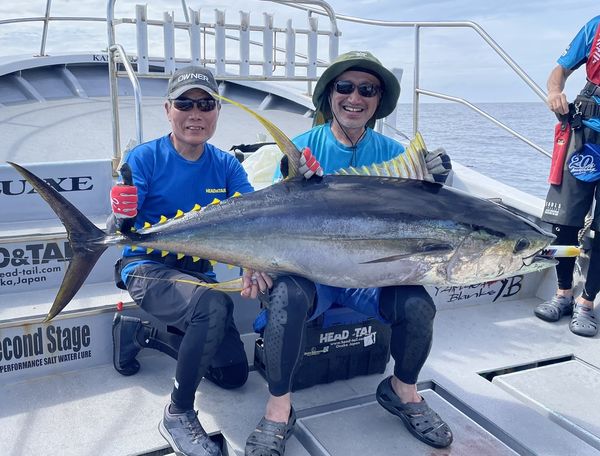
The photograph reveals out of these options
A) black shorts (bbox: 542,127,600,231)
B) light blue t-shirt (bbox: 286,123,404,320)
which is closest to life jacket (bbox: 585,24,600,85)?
black shorts (bbox: 542,127,600,231)

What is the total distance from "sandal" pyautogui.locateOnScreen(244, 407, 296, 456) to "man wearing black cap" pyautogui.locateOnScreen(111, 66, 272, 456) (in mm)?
148

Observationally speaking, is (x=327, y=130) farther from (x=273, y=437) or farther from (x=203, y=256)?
(x=273, y=437)

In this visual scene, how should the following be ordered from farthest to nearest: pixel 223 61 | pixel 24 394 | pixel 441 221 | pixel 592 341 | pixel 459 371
Result: pixel 223 61 < pixel 592 341 < pixel 459 371 < pixel 24 394 < pixel 441 221

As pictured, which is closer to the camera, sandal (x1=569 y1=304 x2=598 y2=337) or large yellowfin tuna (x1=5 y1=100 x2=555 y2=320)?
large yellowfin tuna (x1=5 y1=100 x2=555 y2=320)

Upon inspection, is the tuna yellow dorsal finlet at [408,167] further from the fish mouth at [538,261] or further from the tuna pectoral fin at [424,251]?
the fish mouth at [538,261]

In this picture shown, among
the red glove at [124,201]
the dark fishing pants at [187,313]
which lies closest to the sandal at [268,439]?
the dark fishing pants at [187,313]

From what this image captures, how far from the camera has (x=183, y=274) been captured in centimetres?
235

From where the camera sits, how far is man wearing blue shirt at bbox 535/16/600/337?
3.23 meters

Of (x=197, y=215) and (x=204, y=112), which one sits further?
(x=204, y=112)

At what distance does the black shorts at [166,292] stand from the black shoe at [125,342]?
313mm

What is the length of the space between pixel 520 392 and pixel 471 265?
98 centimetres

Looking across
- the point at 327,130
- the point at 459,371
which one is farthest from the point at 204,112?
the point at 459,371

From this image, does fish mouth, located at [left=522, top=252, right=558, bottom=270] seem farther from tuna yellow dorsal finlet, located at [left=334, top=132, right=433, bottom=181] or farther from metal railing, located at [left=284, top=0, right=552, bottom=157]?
metal railing, located at [left=284, top=0, right=552, bottom=157]

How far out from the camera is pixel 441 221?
1999 millimetres
